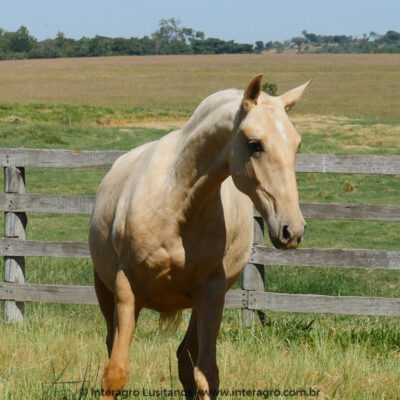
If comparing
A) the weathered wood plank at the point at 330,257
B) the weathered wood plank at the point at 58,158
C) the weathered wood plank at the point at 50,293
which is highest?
the weathered wood plank at the point at 58,158

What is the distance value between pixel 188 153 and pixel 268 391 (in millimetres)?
1510

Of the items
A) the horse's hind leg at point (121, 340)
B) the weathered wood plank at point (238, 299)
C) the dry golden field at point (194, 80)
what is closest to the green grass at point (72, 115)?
the dry golden field at point (194, 80)

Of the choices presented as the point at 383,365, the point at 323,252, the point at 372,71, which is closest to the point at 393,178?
the point at 323,252

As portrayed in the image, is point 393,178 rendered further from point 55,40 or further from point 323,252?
point 55,40

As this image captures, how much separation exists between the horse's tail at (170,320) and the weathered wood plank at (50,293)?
2.45 m

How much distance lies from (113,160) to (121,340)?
3421mm

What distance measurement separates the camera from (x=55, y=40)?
12988 cm

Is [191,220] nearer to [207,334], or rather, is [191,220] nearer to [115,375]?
[207,334]

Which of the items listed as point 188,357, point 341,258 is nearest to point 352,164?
point 341,258

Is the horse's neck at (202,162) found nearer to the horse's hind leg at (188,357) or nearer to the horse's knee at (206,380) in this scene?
the horse's knee at (206,380)

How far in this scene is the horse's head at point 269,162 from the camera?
9.25 ft

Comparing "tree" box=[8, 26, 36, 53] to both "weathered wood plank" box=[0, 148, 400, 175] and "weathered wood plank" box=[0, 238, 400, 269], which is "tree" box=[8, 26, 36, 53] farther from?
"weathered wood plank" box=[0, 238, 400, 269]

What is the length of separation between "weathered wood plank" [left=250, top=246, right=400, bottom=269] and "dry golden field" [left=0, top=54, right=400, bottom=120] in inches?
1625

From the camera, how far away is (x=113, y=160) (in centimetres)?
667
